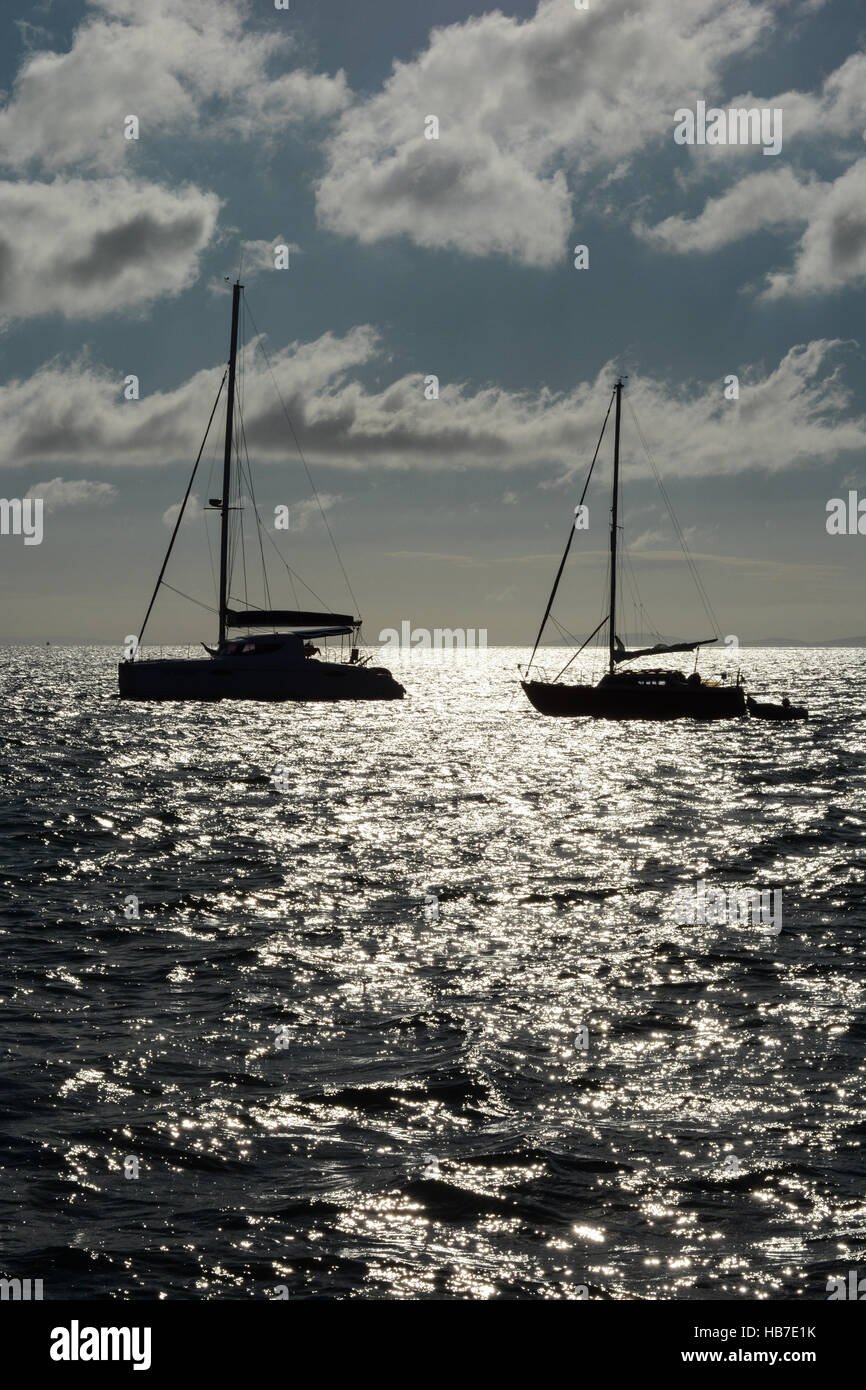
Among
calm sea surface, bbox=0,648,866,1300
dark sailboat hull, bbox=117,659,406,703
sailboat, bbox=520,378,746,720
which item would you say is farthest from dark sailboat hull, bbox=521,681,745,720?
calm sea surface, bbox=0,648,866,1300

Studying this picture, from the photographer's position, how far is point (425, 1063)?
11.0 m

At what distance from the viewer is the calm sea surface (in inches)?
295

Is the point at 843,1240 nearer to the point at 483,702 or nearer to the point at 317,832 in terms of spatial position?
the point at 317,832

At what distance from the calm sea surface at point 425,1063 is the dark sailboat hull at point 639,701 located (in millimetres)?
34834

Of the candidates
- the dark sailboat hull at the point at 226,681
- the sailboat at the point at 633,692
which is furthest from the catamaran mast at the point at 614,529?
the dark sailboat hull at the point at 226,681

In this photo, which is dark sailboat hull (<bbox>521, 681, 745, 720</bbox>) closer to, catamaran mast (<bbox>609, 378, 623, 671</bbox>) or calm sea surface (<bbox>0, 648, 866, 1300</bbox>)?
catamaran mast (<bbox>609, 378, 623, 671</bbox>)

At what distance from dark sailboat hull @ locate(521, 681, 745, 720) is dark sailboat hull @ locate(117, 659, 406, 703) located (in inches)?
489

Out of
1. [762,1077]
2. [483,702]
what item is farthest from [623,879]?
[483,702]

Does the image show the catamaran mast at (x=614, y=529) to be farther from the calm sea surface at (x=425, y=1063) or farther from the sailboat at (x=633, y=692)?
the calm sea surface at (x=425, y=1063)

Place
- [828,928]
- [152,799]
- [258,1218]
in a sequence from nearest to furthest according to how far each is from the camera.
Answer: [258,1218] → [828,928] → [152,799]

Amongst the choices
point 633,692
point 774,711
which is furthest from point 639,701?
point 774,711

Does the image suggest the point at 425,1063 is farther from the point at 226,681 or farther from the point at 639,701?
the point at 226,681
